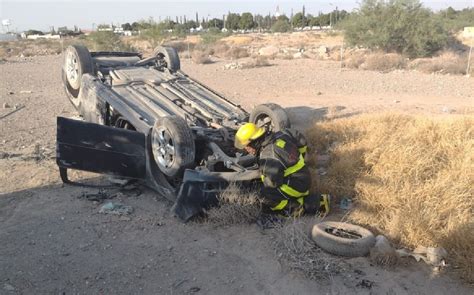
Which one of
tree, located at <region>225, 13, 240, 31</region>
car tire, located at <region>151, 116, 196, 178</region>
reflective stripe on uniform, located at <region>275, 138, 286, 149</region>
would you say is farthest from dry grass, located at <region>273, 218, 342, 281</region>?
tree, located at <region>225, 13, 240, 31</region>

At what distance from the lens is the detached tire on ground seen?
4.13m

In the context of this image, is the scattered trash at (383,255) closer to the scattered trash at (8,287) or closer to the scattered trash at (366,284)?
the scattered trash at (366,284)

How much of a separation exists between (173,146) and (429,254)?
283 cm

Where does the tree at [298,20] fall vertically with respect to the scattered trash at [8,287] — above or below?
above

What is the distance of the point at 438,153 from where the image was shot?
5949mm

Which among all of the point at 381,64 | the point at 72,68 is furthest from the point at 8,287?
the point at 381,64

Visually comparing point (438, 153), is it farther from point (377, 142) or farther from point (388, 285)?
point (388, 285)

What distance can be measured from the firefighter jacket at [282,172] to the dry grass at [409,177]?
0.72 m

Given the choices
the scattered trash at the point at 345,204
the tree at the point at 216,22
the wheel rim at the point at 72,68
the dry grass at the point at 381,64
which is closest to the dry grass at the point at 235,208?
the scattered trash at the point at 345,204

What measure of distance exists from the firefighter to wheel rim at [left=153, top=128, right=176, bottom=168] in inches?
31.2

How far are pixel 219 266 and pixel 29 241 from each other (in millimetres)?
1926

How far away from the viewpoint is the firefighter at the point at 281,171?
15.3ft

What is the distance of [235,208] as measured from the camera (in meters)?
4.75

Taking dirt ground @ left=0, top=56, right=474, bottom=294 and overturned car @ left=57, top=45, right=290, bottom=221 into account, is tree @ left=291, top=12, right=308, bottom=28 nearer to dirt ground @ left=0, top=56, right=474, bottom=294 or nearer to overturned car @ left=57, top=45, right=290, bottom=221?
overturned car @ left=57, top=45, right=290, bottom=221
